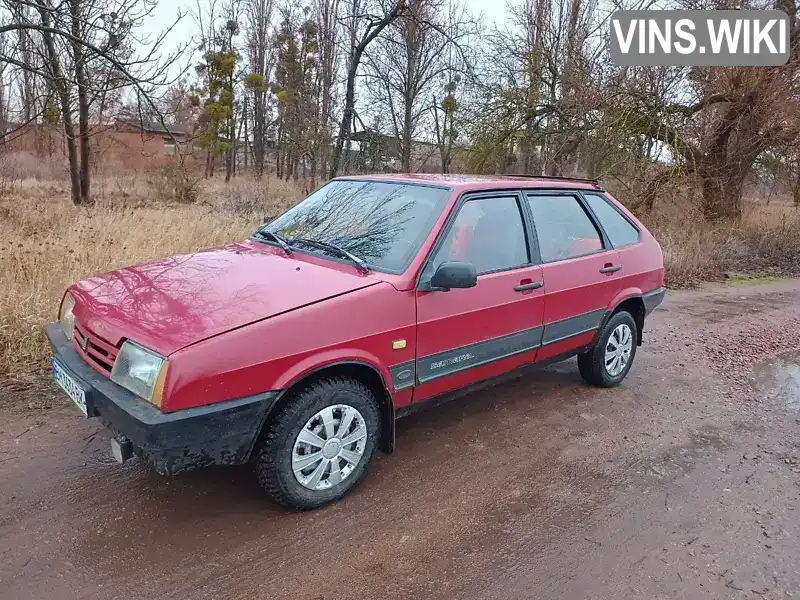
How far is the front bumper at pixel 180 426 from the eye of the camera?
2.38 m

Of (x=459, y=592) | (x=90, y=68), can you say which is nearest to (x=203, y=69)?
(x=90, y=68)

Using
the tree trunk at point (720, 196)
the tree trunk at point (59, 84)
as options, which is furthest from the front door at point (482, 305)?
Answer: the tree trunk at point (720, 196)

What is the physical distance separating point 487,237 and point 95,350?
2.33m

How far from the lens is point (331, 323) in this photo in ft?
9.20

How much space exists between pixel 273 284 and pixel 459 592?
1.71m

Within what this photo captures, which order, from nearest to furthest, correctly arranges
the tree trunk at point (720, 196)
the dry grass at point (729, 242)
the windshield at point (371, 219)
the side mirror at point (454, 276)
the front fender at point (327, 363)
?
1. the front fender at point (327, 363)
2. the side mirror at point (454, 276)
3. the windshield at point (371, 219)
4. the dry grass at point (729, 242)
5. the tree trunk at point (720, 196)

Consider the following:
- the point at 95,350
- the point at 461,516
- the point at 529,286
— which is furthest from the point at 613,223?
the point at 95,350

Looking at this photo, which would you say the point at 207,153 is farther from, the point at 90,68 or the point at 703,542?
the point at 703,542

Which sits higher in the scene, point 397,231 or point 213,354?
point 397,231

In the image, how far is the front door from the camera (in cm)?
329

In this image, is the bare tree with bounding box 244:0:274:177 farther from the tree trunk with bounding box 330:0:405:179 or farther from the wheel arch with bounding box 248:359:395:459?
the wheel arch with bounding box 248:359:395:459

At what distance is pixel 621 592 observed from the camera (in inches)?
96.7

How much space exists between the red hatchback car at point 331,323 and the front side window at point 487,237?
0.04 feet

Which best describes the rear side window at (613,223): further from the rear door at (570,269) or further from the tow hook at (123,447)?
the tow hook at (123,447)
